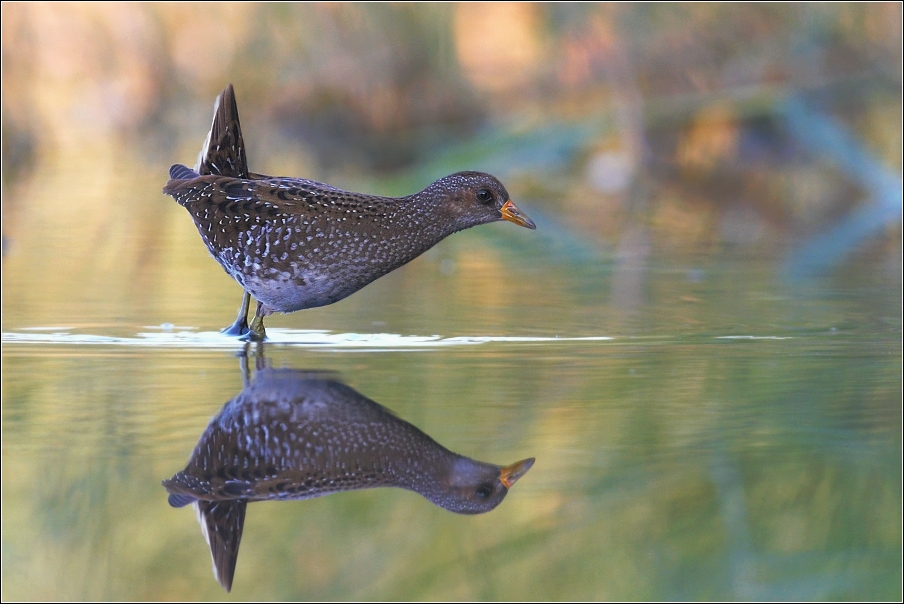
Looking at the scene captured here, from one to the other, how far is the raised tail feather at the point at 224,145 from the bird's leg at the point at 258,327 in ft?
2.29

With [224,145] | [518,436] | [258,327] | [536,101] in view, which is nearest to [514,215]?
[258,327]

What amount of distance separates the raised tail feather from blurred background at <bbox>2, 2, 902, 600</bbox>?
0.62 meters

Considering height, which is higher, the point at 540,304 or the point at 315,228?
the point at 315,228

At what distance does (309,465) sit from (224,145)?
113 inches

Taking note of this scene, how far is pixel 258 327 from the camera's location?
18.9 ft

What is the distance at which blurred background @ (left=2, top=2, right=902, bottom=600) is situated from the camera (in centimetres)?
313

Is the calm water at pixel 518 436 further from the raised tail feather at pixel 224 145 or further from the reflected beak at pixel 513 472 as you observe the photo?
the raised tail feather at pixel 224 145

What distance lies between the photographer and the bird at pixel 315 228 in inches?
217

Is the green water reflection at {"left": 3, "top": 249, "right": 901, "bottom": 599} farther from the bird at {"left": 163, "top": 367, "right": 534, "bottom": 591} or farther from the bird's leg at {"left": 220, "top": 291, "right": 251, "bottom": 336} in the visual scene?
the bird's leg at {"left": 220, "top": 291, "right": 251, "bottom": 336}

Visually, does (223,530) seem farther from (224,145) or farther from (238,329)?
(224,145)

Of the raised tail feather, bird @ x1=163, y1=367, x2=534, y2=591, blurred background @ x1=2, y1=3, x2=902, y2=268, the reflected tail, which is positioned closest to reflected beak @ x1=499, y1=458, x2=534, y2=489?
bird @ x1=163, y1=367, x2=534, y2=591

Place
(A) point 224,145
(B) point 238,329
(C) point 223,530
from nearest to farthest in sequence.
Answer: (C) point 223,530 < (B) point 238,329 < (A) point 224,145

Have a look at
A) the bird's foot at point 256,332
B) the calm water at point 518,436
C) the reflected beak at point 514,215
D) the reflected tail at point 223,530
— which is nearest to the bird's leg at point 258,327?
the bird's foot at point 256,332

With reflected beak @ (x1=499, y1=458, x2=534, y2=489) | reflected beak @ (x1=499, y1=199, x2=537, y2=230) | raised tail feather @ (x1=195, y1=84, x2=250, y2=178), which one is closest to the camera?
reflected beak @ (x1=499, y1=458, x2=534, y2=489)
